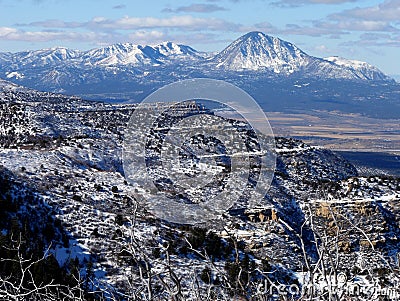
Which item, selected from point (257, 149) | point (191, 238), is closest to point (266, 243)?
point (191, 238)

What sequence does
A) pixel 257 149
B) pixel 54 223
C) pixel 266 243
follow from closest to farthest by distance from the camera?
pixel 54 223, pixel 266 243, pixel 257 149

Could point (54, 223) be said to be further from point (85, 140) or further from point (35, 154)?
point (85, 140)

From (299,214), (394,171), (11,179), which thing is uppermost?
(11,179)

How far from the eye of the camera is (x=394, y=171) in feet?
246

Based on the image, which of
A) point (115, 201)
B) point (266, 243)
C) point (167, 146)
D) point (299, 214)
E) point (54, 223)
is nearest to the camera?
point (54, 223)

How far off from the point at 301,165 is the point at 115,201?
21.2m

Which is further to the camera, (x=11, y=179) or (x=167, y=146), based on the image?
(x=167, y=146)

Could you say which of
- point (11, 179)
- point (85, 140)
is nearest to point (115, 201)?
point (11, 179)

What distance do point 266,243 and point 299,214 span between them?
6842mm

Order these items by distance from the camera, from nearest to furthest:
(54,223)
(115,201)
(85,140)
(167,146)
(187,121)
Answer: (54,223), (115,201), (85,140), (167,146), (187,121)

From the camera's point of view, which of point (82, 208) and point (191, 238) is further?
point (82, 208)

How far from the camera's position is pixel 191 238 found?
19.8 metres

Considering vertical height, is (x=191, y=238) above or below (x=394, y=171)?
above

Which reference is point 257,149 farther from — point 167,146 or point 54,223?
point 54,223
